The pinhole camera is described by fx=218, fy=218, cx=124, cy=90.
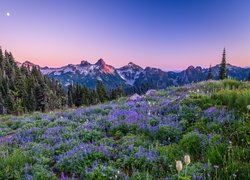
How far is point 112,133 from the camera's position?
291 inches

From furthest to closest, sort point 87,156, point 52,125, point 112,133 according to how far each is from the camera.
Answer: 1. point 52,125
2. point 112,133
3. point 87,156

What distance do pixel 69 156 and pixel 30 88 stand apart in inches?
2685

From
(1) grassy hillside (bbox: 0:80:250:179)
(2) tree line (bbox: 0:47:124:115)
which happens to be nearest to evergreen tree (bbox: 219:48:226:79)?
(2) tree line (bbox: 0:47:124:115)

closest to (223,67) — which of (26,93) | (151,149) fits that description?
(26,93)

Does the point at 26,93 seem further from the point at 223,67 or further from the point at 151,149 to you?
the point at 151,149

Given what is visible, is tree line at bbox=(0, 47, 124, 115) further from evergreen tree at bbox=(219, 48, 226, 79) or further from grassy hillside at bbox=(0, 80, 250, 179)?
grassy hillside at bbox=(0, 80, 250, 179)

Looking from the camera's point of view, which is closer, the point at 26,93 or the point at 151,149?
the point at 151,149

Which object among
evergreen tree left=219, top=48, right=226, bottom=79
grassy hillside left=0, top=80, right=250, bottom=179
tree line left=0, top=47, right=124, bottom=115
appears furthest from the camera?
evergreen tree left=219, top=48, right=226, bottom=79

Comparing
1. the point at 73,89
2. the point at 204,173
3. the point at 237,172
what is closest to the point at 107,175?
the point at 204,173

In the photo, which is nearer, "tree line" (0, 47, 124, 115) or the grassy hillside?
the grassy hillside

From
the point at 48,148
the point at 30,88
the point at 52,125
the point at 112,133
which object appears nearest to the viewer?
the point at 48,148

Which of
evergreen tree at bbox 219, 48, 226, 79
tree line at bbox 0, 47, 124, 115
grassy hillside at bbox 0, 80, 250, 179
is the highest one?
evergreen tree at bbox 219, 48, 226, 79

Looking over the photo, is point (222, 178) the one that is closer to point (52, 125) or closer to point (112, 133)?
point (112, 133)

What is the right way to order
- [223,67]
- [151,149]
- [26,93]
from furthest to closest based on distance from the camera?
[26,93], [223,67], [151,149]
